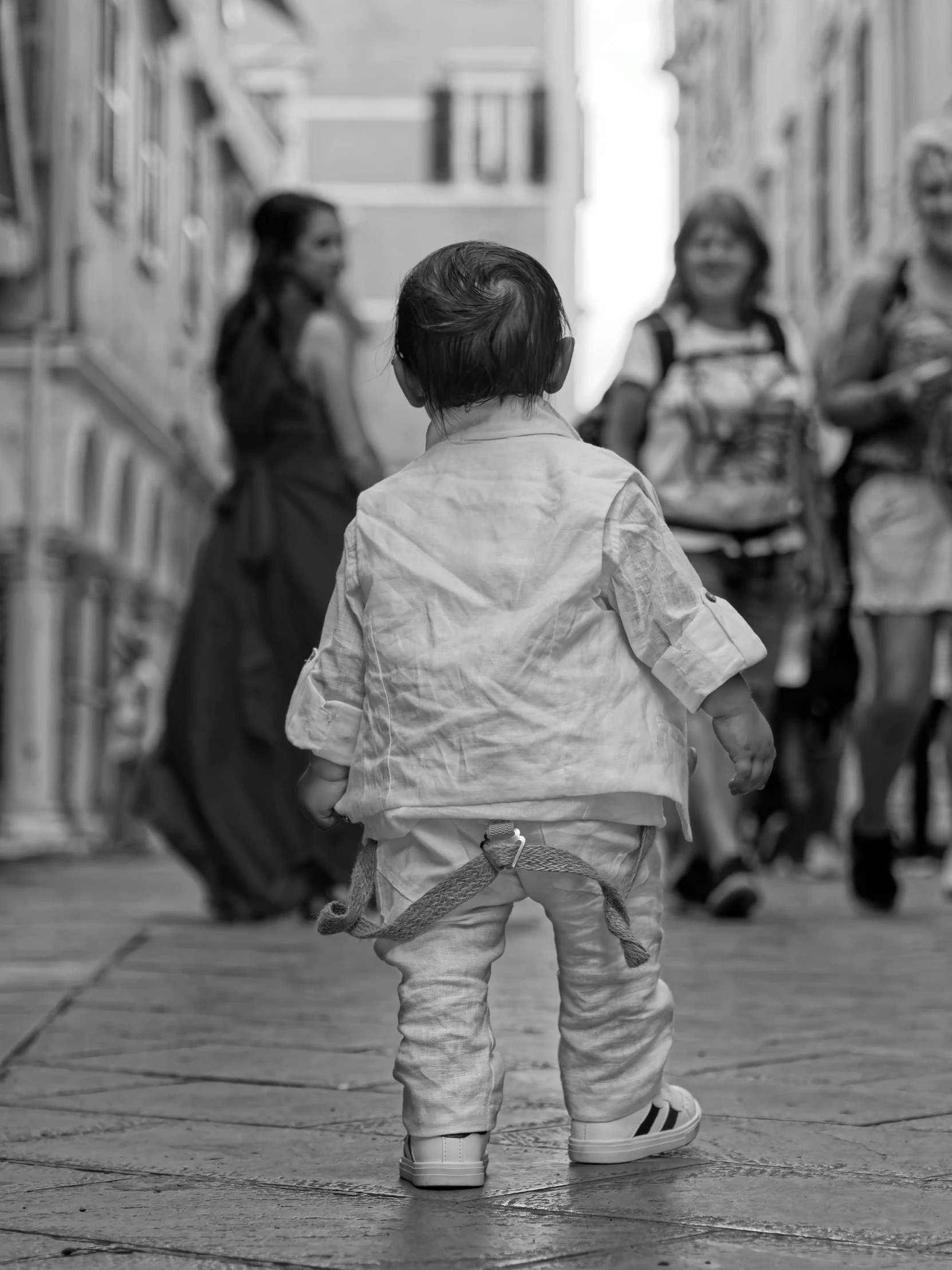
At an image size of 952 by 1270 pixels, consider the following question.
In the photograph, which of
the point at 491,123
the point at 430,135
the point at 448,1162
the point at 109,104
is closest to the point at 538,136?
the point at 491,123

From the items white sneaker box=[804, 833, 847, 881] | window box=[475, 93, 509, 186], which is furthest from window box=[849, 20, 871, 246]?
window box=[475, 93, 509, 186]

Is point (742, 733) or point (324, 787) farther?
point (324, 787)

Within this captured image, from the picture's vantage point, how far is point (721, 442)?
20.4 ft

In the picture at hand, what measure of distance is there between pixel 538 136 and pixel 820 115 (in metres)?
15.7

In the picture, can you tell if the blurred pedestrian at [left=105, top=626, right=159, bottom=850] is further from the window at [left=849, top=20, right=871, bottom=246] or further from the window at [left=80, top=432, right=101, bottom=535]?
the window at [left=849, top=20, right=871, bottom=246]

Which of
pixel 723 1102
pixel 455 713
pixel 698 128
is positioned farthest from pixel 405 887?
pixel 698 128

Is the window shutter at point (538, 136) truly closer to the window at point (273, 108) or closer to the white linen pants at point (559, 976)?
the window at point (273, 108)

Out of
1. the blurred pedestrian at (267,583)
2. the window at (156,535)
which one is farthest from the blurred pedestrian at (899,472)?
the window at (156,535)

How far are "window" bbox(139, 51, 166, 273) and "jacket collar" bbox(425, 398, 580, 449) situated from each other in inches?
678

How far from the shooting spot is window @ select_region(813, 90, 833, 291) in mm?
22375

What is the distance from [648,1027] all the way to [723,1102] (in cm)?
42

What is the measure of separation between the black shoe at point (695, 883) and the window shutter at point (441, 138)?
33.9 meters

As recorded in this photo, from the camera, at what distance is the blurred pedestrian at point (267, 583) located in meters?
6.09

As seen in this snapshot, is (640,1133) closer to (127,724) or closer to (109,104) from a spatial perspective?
(127,724)
